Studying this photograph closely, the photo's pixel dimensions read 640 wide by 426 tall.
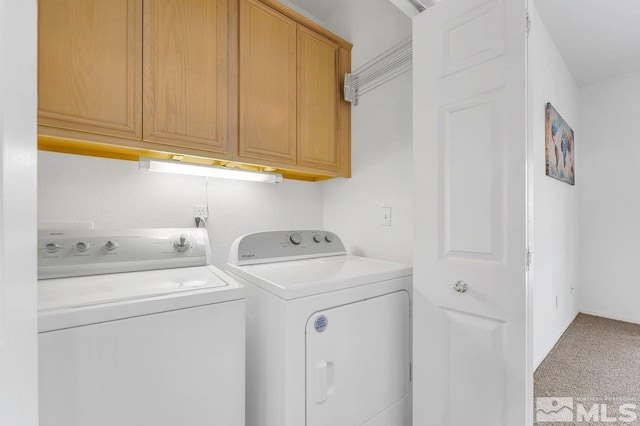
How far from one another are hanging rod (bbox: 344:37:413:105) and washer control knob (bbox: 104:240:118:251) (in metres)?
1.70

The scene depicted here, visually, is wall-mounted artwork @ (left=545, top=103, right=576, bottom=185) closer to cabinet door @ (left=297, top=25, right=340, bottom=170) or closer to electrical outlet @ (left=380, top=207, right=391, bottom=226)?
electrical outlet @ (left=380, top=207, right=391, bottom=226)

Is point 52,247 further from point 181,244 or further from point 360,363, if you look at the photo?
point 360,363

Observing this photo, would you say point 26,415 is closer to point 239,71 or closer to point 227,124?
point 227,124

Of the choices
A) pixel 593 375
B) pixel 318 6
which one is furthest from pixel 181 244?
pixel 593 375

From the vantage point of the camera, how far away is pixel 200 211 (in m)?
1.80

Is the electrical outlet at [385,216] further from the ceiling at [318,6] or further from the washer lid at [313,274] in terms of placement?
the ceiling at [318,6]

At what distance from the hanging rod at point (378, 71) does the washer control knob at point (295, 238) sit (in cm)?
109

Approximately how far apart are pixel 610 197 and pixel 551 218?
55.5 inches

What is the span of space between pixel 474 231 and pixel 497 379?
587 millimetres

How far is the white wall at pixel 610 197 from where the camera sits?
124 inches

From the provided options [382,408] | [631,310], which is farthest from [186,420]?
[631,310]

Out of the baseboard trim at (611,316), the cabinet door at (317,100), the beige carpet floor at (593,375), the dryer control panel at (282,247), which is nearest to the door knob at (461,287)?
the dryer control panel at (282,247)

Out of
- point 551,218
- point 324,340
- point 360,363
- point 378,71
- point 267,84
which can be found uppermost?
point 378,71

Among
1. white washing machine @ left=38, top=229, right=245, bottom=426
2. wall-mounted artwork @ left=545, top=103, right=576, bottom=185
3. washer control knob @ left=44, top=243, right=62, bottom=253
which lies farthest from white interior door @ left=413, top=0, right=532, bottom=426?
wall-mounted artwork @ left=545, top=103, right=576, bottom=185
